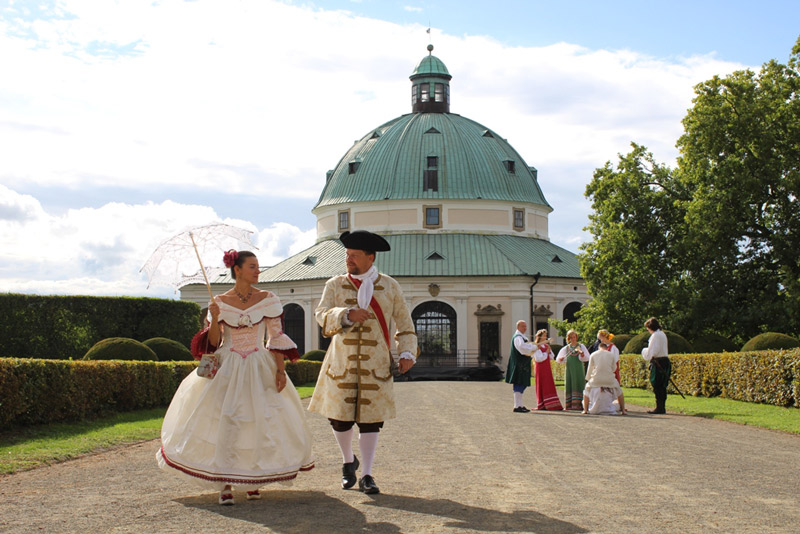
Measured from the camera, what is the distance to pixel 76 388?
1566 cm

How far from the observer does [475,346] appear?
201ft

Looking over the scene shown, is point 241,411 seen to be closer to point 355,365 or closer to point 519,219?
point 355,365

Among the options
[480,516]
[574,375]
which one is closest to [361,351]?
[480,516]

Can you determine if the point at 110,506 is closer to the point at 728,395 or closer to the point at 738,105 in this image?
the point at 728,395

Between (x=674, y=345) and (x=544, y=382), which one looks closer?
(x=544, y=382)

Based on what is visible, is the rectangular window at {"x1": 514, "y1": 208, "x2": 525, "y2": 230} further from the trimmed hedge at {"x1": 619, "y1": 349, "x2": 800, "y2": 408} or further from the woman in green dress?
the woman in green dress

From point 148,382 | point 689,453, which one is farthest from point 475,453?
point 148,382

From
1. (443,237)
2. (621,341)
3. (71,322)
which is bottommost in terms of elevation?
(621,341)

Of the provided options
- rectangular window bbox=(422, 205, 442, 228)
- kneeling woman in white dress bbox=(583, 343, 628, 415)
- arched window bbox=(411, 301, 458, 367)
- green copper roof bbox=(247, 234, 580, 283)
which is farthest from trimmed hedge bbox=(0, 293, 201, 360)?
rectangular window bbox=(422, 205, 442, 228)

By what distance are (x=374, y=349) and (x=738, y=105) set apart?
29324 mm

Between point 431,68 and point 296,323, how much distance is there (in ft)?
80.8

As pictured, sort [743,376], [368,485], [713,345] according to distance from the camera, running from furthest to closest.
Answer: [713,345] → [743,376] → [368,485]

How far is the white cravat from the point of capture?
864 cm

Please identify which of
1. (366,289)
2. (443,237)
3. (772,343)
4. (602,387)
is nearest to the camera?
(366,289)
